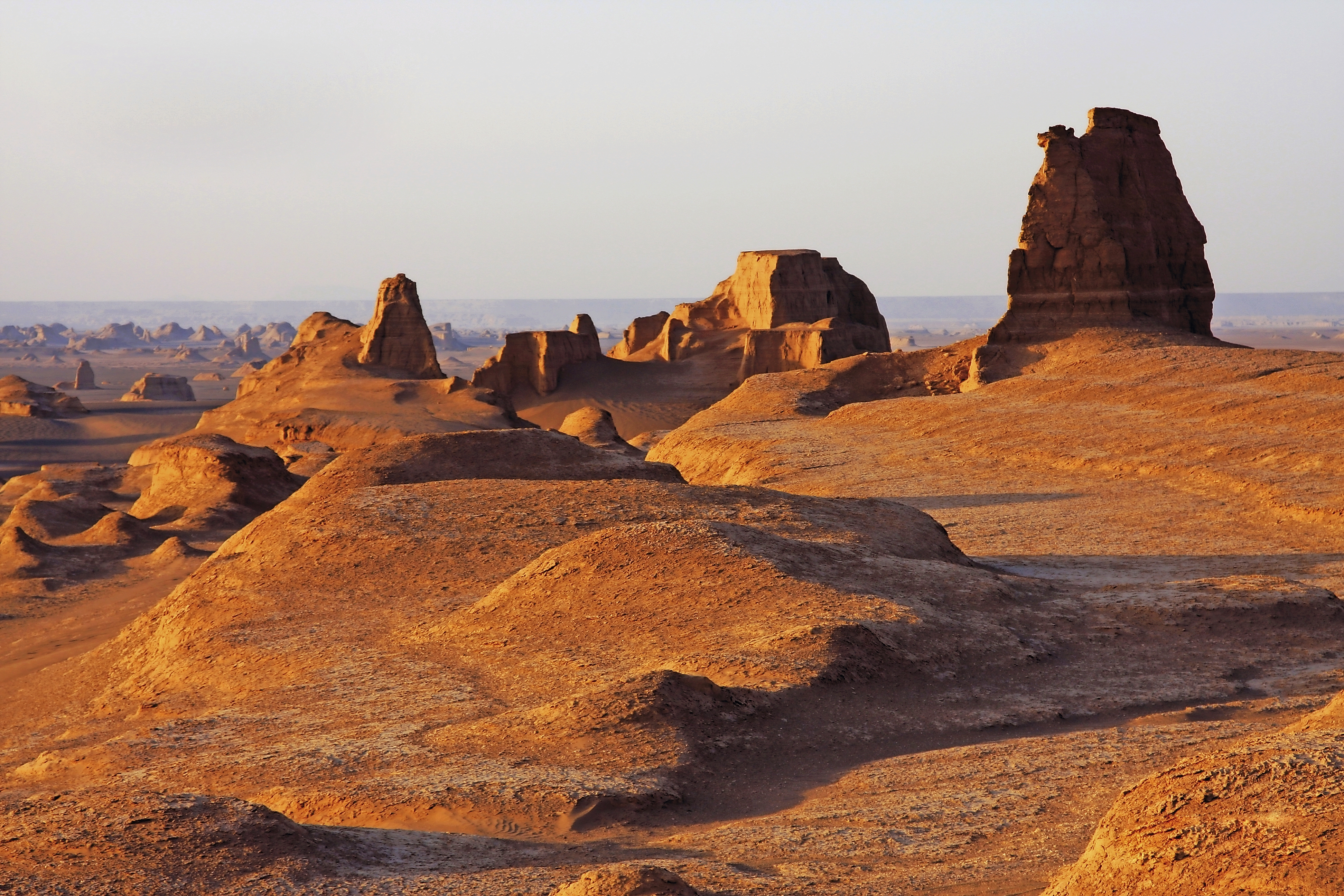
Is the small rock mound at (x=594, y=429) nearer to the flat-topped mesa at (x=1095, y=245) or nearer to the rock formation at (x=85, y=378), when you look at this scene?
the flat-topped mesa at (x=1095, y=245)

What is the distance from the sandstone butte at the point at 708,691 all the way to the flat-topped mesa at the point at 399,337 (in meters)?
28.7

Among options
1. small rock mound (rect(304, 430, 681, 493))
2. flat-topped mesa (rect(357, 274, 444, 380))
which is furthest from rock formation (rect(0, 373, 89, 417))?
small rock mound (rect(304, 430, 681, 493))

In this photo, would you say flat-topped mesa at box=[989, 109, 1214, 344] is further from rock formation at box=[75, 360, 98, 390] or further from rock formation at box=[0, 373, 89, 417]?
rock formation at box=[75, 360, 98, 390]

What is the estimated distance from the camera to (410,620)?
10.0 metres

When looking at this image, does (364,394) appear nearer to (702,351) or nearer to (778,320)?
(702,351)

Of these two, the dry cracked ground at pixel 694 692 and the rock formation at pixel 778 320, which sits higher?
the rock formation at pixel 778 320

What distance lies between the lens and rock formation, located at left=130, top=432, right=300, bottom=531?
24938 millimetres

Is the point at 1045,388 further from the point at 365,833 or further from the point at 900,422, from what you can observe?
the point at 365,833

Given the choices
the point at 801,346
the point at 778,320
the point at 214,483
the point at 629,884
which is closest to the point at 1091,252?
the point at 801,346

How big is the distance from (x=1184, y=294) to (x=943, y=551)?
19.0 meters

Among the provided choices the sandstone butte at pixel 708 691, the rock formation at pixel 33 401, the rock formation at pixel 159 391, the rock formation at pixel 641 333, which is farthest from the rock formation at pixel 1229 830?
the rock formation at pixel 159 391

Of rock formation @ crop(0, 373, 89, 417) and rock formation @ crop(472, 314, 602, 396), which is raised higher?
rock formation @ crop(472, 314, 602, 396)

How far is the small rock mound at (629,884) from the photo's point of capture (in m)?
4.38

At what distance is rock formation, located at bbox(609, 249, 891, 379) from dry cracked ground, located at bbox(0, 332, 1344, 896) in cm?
2797
